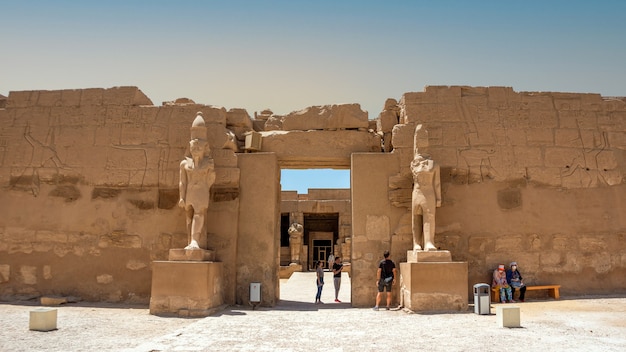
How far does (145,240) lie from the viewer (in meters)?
9.05

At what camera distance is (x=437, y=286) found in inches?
309

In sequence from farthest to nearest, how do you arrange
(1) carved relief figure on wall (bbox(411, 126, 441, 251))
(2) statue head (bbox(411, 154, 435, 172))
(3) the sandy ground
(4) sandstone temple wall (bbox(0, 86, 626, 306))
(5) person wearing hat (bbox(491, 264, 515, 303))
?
(4) sandstone temple wall (bbox(0, 86, 626, 306)), (5) person wearing hat (bbox(491, 264, 515, 303)), (2) statue head (bbox(411, 154, 435, 172)), (1) carved relief figure on wall (bbox(411, 126, 441, 251)), (3) the sandy ground

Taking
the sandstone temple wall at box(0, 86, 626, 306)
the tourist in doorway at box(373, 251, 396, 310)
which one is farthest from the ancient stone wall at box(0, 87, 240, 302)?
the tourist in doorway at box(373, 251, 396, 310)

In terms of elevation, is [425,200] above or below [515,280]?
above

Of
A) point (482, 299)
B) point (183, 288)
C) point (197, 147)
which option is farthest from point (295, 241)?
point (482, 299)

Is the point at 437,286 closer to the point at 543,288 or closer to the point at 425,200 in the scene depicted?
the point at 425,200

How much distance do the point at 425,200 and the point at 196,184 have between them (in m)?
3.78

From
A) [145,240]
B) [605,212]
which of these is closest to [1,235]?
[145,240]

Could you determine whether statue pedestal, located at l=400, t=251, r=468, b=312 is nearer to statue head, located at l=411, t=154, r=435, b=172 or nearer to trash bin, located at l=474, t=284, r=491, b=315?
trash bin, located at l=474, t=284, r=491, b=315

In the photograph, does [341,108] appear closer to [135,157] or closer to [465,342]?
[135,157]

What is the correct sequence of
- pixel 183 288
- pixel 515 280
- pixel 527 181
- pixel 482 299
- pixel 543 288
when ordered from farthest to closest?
pixel 527 181, pixel 543 288, pixel 515 280, pixel 183 288, pixel 482 299

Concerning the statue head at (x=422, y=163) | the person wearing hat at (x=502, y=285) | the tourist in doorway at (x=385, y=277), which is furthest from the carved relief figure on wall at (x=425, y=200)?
the person wearing hat at (x=502, y=285)

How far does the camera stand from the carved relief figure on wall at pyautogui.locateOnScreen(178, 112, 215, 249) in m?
8.30

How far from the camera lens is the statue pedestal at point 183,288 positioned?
766 cm
